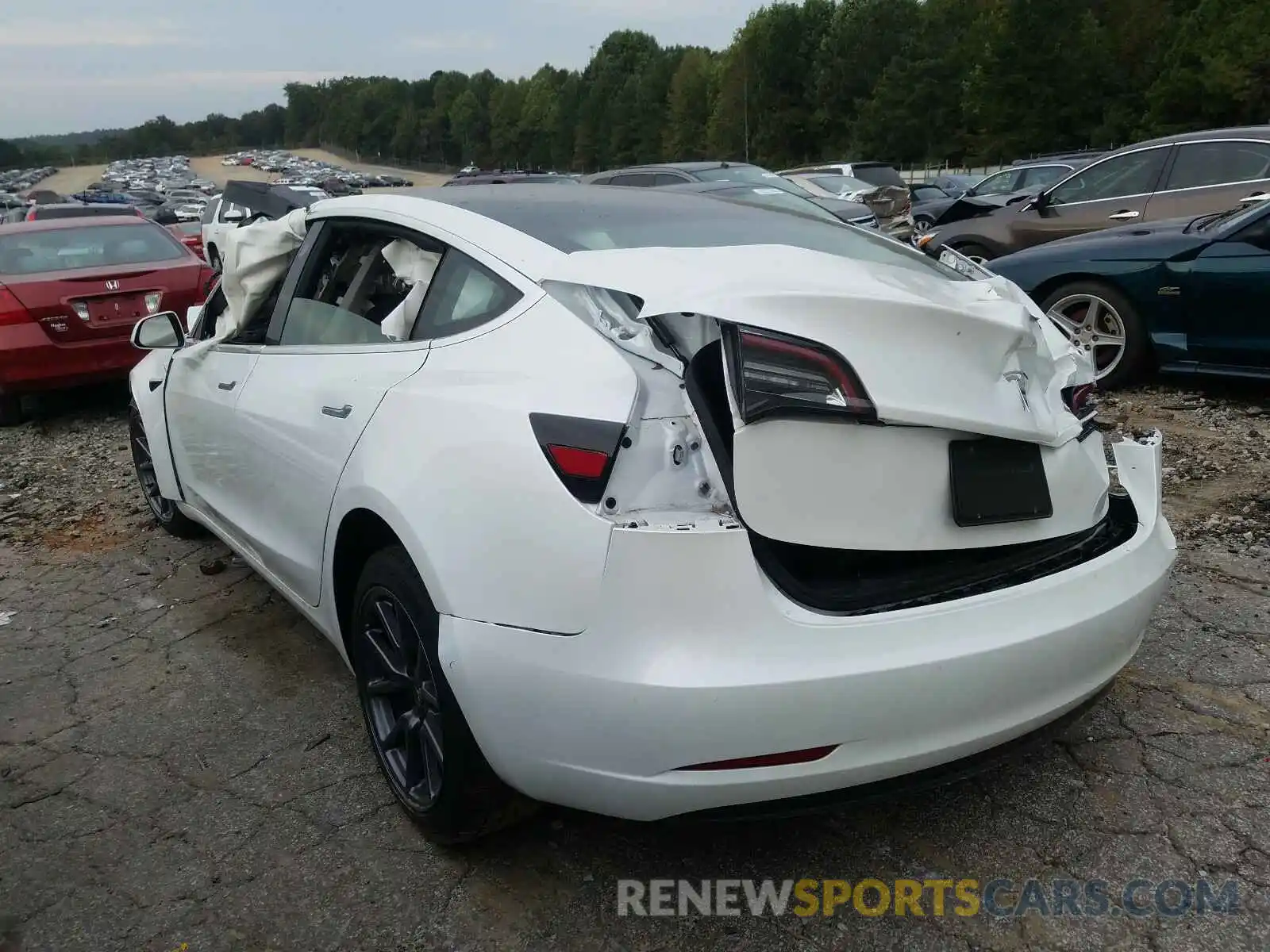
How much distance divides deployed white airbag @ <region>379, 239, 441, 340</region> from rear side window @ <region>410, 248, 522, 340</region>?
42mm

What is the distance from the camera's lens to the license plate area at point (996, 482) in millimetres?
2148

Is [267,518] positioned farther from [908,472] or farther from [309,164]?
[309,164]

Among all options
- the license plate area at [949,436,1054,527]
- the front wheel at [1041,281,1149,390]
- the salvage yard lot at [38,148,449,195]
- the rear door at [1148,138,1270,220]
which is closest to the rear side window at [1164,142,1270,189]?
the rear door at [1148,138,1270,220]

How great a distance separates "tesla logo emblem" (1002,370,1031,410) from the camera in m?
2.24

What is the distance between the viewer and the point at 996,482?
221cm

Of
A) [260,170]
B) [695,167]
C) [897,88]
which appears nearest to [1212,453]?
[695,167]

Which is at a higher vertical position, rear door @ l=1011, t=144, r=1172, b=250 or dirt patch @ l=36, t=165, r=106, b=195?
rear door @ l=1011, t=144, r=1172, b=250

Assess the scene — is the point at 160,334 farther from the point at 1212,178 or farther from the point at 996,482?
the point at 1212,178

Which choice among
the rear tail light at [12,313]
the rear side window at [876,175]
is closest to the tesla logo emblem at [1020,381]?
the rear tail light at [12,313]

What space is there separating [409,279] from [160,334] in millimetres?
1710

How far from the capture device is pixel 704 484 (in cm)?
206

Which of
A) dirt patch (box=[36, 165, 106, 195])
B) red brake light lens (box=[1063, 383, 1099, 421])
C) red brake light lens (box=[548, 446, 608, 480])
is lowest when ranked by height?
dirt patch (box=[36, 165, 106, 195])

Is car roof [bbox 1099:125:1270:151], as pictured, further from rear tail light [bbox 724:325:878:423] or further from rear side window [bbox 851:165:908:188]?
rear side window [bbox 851:165:908:188]

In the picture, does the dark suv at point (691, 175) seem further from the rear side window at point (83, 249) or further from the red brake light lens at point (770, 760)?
the red brake light lens at point (770, 760)
